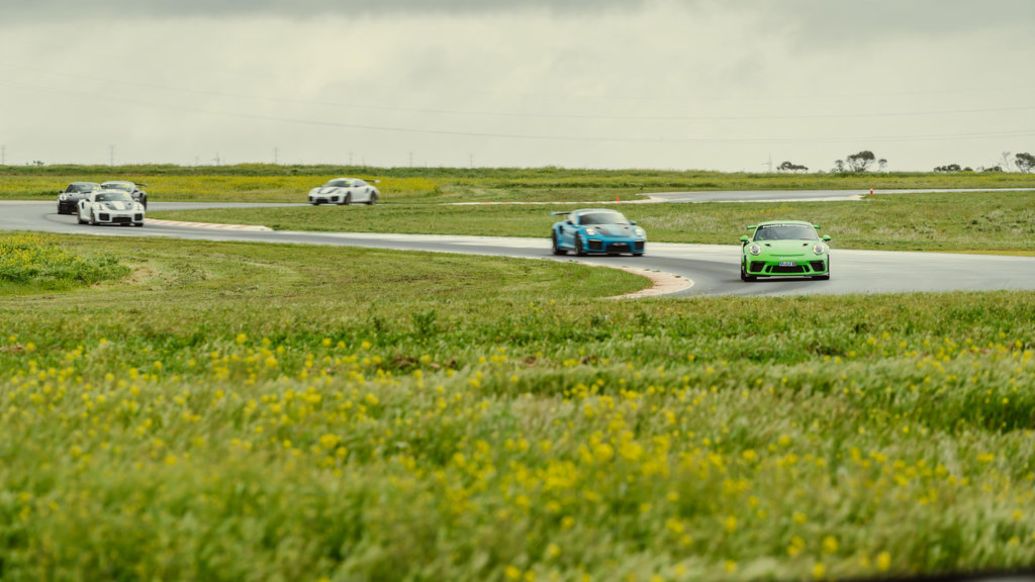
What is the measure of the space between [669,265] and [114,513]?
1015 inches

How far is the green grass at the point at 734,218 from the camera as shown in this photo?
48.2m

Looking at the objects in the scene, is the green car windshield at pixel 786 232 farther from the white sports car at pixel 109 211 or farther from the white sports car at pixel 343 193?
the white sports car at pixel 343 193

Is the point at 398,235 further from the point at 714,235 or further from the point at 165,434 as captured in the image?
the point at 165,434

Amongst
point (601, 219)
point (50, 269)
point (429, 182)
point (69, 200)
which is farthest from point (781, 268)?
point (429, 182)

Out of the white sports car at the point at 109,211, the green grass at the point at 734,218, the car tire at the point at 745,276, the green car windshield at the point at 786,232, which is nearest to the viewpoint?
the car tire at the point at 745,276

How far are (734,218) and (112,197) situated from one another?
2852 cm

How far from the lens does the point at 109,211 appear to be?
4975 cm

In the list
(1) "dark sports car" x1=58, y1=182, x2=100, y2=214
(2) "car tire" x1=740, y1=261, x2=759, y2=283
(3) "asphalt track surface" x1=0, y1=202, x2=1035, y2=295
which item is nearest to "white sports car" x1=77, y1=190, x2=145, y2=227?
(3) "asphalt track surface" x1=0, y1=202, x2=1035, y2=295

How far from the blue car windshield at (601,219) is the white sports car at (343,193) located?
114ft

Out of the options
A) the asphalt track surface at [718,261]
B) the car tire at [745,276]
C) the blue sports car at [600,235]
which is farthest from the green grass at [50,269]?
the car tire at [745,276]

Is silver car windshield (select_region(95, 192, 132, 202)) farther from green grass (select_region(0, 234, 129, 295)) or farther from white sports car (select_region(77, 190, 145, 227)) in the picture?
green grass (select_region(0, 234, 129, 295))

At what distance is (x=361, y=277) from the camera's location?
2753 centimetres

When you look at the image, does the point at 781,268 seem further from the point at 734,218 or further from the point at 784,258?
the point at 734,218

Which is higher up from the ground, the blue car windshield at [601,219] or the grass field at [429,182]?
the grass field at [429,182]
